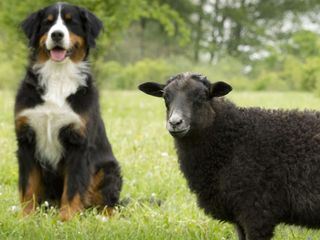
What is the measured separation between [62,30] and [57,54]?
0.98 feet

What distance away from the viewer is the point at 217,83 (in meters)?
4.84

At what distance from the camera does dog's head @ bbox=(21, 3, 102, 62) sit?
588cm

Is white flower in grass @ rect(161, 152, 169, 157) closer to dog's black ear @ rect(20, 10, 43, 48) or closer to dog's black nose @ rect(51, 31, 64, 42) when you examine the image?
dog's black ear @ rect(20, 10, 43, 48)

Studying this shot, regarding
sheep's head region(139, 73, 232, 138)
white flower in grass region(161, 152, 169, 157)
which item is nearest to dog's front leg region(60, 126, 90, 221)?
sheep's head region(139, 73, 232, 138)

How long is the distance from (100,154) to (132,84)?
25.1 metres

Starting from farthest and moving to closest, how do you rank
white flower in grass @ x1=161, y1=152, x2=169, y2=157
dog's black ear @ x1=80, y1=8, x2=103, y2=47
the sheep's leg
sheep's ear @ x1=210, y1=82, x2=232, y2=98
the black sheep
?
1. white flower in grass @ x1=161, y1=152, x2=169, y2=157
2. dog's black ear @ x1=80, y1=8, x2=103, y2=47
3. the sheep's leg
4. sheep's ear @ x1=210, y1=82, x2=232, y2=98
5. the black sheep

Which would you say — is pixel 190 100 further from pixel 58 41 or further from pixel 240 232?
pixel 58 41

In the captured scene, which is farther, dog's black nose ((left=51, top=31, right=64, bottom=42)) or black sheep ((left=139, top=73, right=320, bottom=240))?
dog's black nose ((left=51, top=31, right=64, bottom=42))

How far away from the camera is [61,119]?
5809mm

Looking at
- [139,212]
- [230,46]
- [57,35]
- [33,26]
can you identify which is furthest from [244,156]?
[230,46]

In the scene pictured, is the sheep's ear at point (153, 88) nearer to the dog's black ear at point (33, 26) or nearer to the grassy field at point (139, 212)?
the grassy field at point (139, 212)

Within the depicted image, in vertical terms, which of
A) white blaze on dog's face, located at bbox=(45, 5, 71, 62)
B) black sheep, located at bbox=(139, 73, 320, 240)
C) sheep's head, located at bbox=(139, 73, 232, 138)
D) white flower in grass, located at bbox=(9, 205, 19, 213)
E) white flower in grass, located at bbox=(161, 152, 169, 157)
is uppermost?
white blaze on dog's face, located at bbox=(45, 5, 71, 62)

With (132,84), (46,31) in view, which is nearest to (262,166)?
(46,31)

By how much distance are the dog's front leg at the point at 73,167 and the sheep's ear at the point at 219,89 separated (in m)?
1.55
